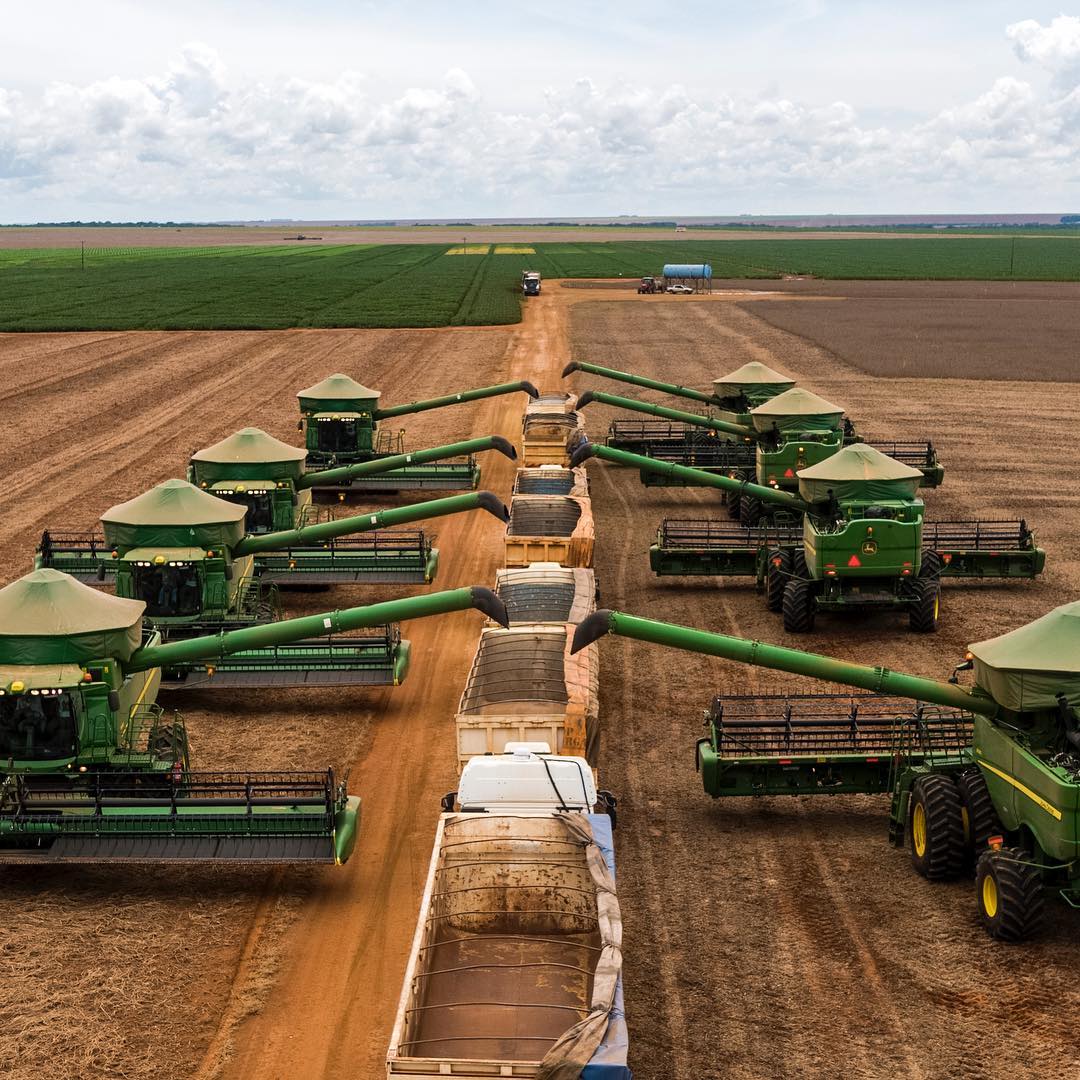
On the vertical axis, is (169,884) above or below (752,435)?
below

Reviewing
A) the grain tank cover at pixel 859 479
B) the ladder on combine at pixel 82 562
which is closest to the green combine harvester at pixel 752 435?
the grain tank cover at pixel 859 479

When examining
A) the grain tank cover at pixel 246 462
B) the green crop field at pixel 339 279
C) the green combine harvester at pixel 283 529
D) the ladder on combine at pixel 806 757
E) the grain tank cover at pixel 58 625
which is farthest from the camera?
the green crop field at pixel 339 279

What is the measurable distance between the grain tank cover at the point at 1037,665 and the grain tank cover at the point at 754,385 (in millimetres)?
26361

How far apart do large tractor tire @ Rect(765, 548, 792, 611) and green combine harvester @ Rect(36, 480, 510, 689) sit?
21.9ft

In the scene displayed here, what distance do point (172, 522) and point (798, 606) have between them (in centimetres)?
1164

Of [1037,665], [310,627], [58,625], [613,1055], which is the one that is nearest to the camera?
[613,1055]

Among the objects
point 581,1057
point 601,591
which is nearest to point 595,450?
point 601,591

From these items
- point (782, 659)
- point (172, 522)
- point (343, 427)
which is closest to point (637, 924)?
point (782, 659)

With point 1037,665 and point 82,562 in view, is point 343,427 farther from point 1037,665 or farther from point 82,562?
point 1037,665

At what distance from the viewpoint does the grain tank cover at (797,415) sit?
1391 inches

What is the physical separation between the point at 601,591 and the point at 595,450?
3.54 meters

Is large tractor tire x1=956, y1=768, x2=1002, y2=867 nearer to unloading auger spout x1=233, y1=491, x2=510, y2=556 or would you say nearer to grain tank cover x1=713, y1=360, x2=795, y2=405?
unloading auger spout x1=233, y1=491, x2=510, y2=556

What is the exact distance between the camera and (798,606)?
84.8 ft

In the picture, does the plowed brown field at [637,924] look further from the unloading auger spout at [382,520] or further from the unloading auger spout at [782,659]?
the unloading auger spout at [382,520]
